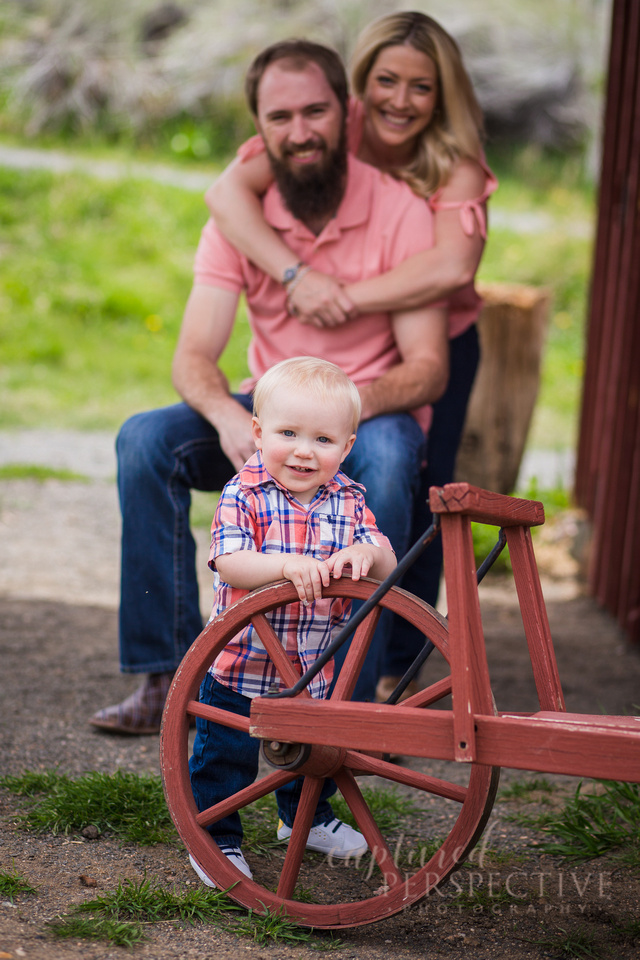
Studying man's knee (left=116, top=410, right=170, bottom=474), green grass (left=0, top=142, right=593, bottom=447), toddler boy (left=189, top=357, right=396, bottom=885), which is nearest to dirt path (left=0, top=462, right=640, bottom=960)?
toddler boy (left=189, top=357, right=396, bottom=885)

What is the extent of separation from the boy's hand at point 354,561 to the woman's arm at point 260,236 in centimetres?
115

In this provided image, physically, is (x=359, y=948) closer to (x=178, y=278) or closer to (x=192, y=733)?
(x=192, y=733)

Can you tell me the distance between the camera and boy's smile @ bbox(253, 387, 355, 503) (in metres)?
2.02

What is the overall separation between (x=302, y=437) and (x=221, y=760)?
0.72 m

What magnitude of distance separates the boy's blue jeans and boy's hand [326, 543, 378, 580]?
0.40m

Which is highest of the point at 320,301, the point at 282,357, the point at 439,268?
the point at 439,268

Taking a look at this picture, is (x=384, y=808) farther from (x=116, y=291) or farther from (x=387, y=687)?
(x=116, y=291)

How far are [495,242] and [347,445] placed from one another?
9.15 meters

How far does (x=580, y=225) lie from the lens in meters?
11.1

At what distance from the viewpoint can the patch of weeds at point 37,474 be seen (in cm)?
591

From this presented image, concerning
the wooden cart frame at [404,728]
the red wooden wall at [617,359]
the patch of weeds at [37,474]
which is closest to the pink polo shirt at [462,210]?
the red wooden wall at [617,359]

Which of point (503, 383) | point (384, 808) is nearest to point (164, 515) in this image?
point (384, 808)

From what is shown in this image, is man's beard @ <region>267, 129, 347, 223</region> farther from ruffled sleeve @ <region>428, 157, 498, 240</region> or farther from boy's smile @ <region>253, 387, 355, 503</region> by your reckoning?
boy's smile @ <region>253, 387, 355, 503</region>

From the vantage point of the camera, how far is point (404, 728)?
1.84 m
